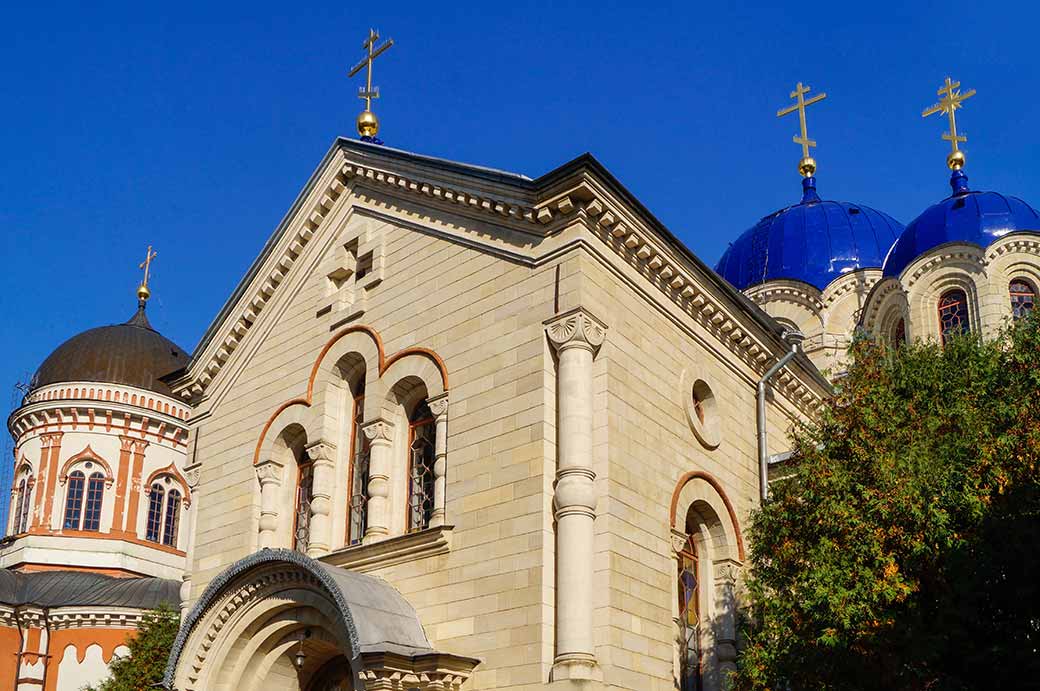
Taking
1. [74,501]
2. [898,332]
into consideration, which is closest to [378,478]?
[898,332]

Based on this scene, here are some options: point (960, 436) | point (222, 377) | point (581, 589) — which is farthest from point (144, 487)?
point (960, 436)

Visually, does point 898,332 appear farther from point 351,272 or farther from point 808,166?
point 351,272

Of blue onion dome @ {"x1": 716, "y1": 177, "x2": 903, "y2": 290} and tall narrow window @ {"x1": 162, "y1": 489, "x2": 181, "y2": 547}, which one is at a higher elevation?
blue onion dome @ {"x1": 716, "y1": 177, "x2": 903, "y2": 290}

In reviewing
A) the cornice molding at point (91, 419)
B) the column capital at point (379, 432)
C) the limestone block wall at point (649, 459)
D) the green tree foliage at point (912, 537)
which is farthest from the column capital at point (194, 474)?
the cornice molding at point (91, 419)

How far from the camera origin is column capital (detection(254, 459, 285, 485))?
17609 mm

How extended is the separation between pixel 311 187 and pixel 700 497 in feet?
26.2

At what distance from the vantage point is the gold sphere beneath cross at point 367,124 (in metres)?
19.5

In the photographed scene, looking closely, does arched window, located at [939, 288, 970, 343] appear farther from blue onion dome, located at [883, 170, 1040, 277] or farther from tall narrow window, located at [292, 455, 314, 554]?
tall narrow window, located at [292, 455, 314, 554]

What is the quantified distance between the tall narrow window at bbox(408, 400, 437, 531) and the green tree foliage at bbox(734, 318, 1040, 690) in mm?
4378

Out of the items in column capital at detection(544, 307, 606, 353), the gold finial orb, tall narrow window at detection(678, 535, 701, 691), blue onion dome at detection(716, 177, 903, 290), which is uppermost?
the gold finial orb

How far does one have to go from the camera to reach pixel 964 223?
26266 millimetres

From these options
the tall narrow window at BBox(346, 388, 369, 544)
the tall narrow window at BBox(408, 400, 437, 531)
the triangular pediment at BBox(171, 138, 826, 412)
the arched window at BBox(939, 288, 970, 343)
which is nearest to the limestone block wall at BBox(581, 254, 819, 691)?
the triangular pediment at BBox(171, 138, 826, 412)

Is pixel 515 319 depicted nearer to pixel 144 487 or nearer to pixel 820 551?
pixel 820 551

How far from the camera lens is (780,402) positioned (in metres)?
19.8
